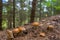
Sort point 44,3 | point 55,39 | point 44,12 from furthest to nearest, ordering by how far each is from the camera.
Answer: point 44,12, point 44,3, point 55,39

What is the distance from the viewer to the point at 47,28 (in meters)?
4.47

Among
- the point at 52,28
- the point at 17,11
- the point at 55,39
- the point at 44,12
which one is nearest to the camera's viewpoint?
the point at 55,39

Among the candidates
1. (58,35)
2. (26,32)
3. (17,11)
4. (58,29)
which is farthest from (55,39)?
(17,11)

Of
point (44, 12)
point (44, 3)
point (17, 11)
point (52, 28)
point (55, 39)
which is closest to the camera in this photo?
point (55, 39)

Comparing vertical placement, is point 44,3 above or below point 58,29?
above

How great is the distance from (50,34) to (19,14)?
18.6 feet

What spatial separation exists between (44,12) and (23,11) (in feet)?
8.12

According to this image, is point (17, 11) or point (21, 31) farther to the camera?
point (17, 11)

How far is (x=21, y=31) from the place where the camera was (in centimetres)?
418

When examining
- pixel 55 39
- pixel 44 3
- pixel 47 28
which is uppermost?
pixel 44 3

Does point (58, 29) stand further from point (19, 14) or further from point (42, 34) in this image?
point (19, 14)

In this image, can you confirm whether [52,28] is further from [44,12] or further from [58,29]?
[44,12]

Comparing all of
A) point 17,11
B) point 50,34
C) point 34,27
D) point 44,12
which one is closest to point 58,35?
point 50,34

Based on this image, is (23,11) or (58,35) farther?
(23,11)
